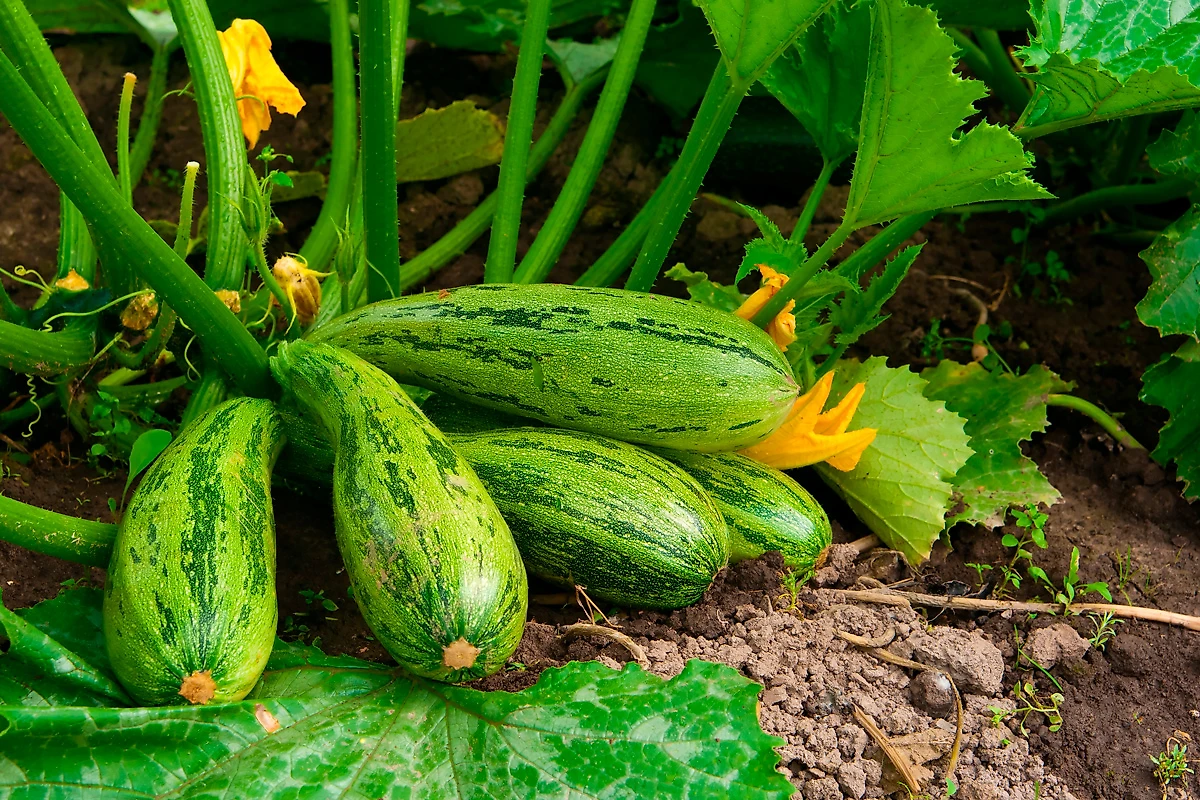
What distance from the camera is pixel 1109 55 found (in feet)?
6.30

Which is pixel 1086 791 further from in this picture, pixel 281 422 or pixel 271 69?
pixel 271 69

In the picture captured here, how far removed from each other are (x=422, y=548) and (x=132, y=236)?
2.45ft

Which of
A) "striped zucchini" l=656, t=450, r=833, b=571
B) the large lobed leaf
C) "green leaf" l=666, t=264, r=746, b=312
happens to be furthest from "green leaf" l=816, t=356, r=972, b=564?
the large lobed leaf

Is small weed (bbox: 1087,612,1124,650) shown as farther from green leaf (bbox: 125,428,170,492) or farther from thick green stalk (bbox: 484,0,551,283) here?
green leaf (bbox: 125,428,170,492)

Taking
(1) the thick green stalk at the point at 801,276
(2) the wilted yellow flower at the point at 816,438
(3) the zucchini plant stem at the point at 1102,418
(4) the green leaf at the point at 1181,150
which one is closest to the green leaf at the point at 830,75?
(1) the thick green stalk at the point at 801,276

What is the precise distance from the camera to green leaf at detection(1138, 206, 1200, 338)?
2.33 m

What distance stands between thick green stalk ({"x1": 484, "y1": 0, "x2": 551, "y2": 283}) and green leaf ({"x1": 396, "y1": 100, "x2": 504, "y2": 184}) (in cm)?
43

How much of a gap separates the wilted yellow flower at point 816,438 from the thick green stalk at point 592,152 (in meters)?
0.71

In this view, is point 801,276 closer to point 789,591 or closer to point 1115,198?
point 789,591

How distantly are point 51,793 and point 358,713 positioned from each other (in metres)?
0.42

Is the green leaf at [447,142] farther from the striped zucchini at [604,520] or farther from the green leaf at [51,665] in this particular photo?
the green leaf at [51,665]

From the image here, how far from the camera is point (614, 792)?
1581 mm

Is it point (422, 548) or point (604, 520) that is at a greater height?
point (422, 548)

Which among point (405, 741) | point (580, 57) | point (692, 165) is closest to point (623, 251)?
point (692, 165)
